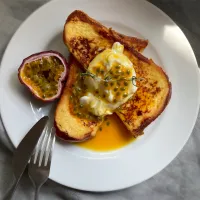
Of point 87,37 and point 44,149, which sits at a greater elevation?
point 87,37

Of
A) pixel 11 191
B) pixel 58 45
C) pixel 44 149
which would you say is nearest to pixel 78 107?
pixel 44 149

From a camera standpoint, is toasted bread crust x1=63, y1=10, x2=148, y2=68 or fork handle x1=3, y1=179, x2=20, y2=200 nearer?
fork handle x1=3, y1=179, x2=20, y2=200

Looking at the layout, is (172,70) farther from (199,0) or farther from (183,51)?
(199,0)

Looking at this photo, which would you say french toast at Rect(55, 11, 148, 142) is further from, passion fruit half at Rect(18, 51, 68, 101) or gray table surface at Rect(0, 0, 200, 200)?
gray table surface at Rect(0, 0, 200, 200)

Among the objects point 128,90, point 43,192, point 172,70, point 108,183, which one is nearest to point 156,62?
point 172,70

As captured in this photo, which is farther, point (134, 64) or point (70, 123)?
point (134, 64)

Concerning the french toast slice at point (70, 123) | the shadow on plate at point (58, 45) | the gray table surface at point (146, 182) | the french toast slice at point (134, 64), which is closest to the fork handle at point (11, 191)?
the gray table surface at point (146, 182)

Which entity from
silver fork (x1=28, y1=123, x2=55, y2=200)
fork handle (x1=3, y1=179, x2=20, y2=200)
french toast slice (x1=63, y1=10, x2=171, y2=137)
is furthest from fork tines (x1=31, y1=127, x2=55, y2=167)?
french toast slice (x1=63, y1=10, x2=171, y2=137)

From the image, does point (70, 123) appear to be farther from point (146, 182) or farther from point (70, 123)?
point (146, 182)
